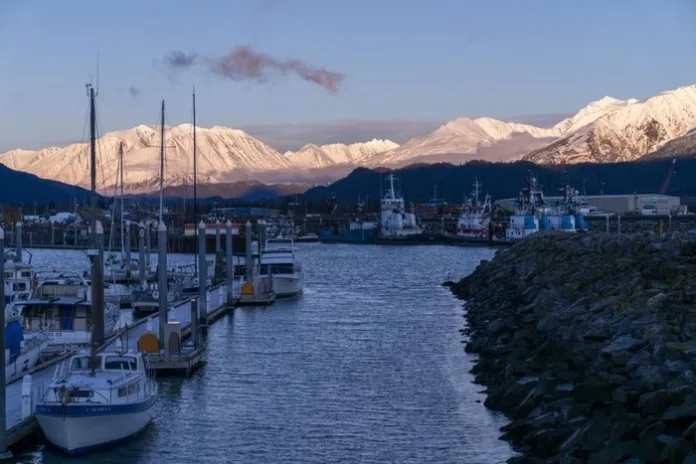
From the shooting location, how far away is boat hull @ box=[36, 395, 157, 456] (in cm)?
1652

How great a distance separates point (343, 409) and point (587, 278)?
8126 millimetres

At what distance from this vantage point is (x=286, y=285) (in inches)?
1766

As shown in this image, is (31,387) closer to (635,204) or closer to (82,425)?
(82,425)

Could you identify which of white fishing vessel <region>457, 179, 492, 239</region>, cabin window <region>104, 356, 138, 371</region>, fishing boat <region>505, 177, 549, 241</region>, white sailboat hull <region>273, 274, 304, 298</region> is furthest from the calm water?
white fishing vessel <region>457, 179, 492, 239</region>

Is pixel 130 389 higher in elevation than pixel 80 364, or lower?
lower

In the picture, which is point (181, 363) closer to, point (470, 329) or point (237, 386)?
point (237, 386)

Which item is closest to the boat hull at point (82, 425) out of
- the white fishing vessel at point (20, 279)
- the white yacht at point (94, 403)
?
the white yacht at point (94, 403)

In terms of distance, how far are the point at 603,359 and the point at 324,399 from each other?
21.5 feet

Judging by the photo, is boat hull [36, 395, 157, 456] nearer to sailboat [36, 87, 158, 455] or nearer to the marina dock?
sailboat [36, 87, 158, 455]

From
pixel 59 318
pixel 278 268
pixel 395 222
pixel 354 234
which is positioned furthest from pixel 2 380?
pixel 354 234

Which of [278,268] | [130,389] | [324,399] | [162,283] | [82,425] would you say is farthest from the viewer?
[278,268]

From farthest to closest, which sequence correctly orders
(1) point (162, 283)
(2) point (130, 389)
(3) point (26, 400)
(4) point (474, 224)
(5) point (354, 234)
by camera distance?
(5) point (354, 234) < (4) point (474, 224) < (1) point (162, 283) < (2) point (130, 389) < (3) point (26, 400)

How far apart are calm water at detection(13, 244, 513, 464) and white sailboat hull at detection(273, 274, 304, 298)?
6.19 metres

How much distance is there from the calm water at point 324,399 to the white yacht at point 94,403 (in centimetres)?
28
